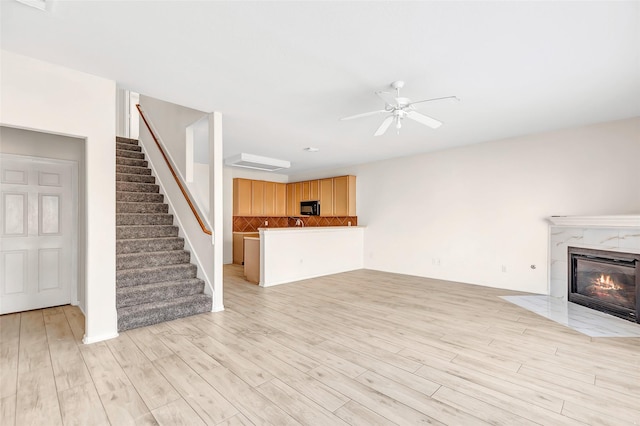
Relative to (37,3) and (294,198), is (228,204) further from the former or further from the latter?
(37,3)

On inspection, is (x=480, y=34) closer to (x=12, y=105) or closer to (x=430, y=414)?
(x=430, y=414)

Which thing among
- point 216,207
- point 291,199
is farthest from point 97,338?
point 291,199

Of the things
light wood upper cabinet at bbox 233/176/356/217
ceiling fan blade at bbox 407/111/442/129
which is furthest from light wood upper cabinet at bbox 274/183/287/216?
ceiling fan blade at bbox 407/111/442/129

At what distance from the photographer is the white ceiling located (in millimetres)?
1991

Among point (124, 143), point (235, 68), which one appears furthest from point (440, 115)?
point (124, 143)

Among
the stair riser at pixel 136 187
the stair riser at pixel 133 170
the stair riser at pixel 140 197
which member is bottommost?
the stair riser at pixel 140 197

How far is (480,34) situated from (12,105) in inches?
153

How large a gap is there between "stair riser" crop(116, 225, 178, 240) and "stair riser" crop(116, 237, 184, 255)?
204 mm

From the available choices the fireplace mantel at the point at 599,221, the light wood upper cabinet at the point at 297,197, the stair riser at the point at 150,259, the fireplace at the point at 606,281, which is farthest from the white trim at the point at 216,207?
the fireplace at the point at 606,281

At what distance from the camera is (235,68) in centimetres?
278

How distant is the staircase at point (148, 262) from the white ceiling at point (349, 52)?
2.06m

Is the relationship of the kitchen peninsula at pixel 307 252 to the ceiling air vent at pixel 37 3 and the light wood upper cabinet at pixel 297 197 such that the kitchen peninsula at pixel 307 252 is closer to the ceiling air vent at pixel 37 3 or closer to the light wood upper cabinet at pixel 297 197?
the light wood upper cabinet at pixel 297 197

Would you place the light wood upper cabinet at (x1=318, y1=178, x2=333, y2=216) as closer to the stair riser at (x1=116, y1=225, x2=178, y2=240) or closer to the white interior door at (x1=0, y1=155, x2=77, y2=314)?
the stair riser at (x1=116, y1=225, x2=178, y2=240)

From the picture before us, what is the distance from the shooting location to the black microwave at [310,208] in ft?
26.6
